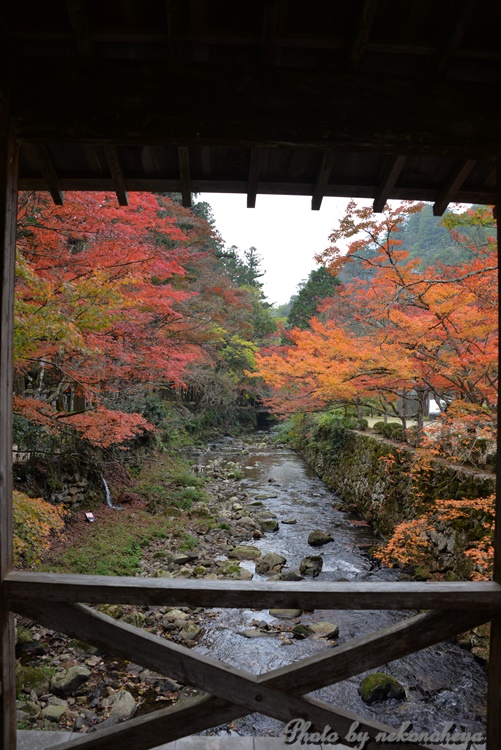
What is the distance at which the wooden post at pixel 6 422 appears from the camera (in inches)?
75.4

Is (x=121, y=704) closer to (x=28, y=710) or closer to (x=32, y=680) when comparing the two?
(x=28, y=710)

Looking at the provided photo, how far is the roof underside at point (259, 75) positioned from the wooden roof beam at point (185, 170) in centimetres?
25

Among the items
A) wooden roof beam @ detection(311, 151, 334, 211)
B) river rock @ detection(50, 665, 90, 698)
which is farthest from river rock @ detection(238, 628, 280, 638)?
wooden roof beam @ detection(311, 151, 334, 211)

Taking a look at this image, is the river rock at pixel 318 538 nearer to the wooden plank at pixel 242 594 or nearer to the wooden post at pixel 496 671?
the wooden post at pixel 496 671

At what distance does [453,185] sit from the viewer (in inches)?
96.3

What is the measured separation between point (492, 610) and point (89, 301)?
5.11 metres

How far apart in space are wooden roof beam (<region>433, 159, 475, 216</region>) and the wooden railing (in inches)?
79.1

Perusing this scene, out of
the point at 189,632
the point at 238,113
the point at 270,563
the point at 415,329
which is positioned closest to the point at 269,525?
the point at 270,563

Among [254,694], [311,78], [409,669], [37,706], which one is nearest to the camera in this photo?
[254,694]

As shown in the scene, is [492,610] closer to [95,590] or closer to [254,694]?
[254,694]

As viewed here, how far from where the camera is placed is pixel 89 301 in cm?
557

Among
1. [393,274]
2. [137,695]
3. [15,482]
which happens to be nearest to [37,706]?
[137,695]

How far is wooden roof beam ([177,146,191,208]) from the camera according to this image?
7.40 feet

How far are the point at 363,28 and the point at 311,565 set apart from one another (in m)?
7.38
